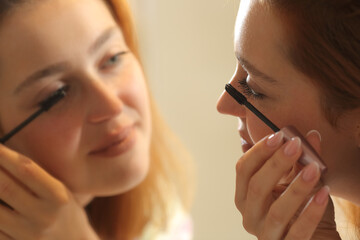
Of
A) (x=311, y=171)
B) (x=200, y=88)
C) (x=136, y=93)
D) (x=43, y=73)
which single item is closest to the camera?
(x=311, y=171)

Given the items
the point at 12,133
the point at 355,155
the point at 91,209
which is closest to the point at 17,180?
the point at 12,133

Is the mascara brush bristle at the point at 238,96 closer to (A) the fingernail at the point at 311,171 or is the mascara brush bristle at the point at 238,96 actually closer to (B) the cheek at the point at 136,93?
(A) the fingernail at the point at 311,171

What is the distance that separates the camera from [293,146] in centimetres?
58

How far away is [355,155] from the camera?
643mm

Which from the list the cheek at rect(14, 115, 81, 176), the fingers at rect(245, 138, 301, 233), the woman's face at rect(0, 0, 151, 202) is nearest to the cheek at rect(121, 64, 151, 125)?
the woman's face at rect(0, 0, 151, 202)

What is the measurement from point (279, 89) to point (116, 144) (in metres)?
0.32

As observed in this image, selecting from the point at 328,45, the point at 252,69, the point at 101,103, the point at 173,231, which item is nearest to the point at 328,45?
the point at 328,45

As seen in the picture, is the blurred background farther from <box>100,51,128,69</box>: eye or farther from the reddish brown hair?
the reddish brown hair

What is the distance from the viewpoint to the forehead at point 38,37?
2.52ft

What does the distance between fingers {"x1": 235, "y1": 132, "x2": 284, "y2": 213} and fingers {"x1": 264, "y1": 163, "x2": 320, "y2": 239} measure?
0.05m

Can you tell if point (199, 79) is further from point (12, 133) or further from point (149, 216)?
point (12, 133)

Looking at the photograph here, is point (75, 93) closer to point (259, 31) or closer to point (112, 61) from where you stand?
point (112, 61)

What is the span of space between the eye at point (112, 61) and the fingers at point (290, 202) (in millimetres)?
391

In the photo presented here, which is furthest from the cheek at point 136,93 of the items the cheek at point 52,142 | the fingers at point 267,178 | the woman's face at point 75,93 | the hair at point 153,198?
the fingers at point 267,178
